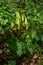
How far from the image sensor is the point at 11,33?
11.3 feet

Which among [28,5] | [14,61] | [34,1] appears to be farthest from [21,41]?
[34,1]

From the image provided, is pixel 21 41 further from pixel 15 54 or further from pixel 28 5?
pixel 28 5

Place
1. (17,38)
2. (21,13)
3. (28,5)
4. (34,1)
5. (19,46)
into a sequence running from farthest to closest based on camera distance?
1. (34,1)
2. (28,5)
3. (21,13)
4. (17,38)
5. (19,46)

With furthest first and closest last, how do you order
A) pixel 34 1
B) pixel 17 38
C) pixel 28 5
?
pixel 34 1 → pixel 28 5 → pixel 17 38

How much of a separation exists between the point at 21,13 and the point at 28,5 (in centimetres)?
41

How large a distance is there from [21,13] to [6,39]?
2.06 ft

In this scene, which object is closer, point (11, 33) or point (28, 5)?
point (11, 33)

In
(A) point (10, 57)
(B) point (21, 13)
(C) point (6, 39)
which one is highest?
(B) point (21, 13)

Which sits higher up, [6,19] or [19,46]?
[6,19]

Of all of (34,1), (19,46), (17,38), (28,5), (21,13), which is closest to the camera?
(19,46)

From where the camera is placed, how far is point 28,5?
414cm

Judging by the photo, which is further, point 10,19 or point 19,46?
point 10,19

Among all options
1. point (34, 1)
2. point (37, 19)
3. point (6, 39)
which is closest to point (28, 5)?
point (34, 1)

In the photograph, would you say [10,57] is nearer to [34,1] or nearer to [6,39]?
[6,39]
